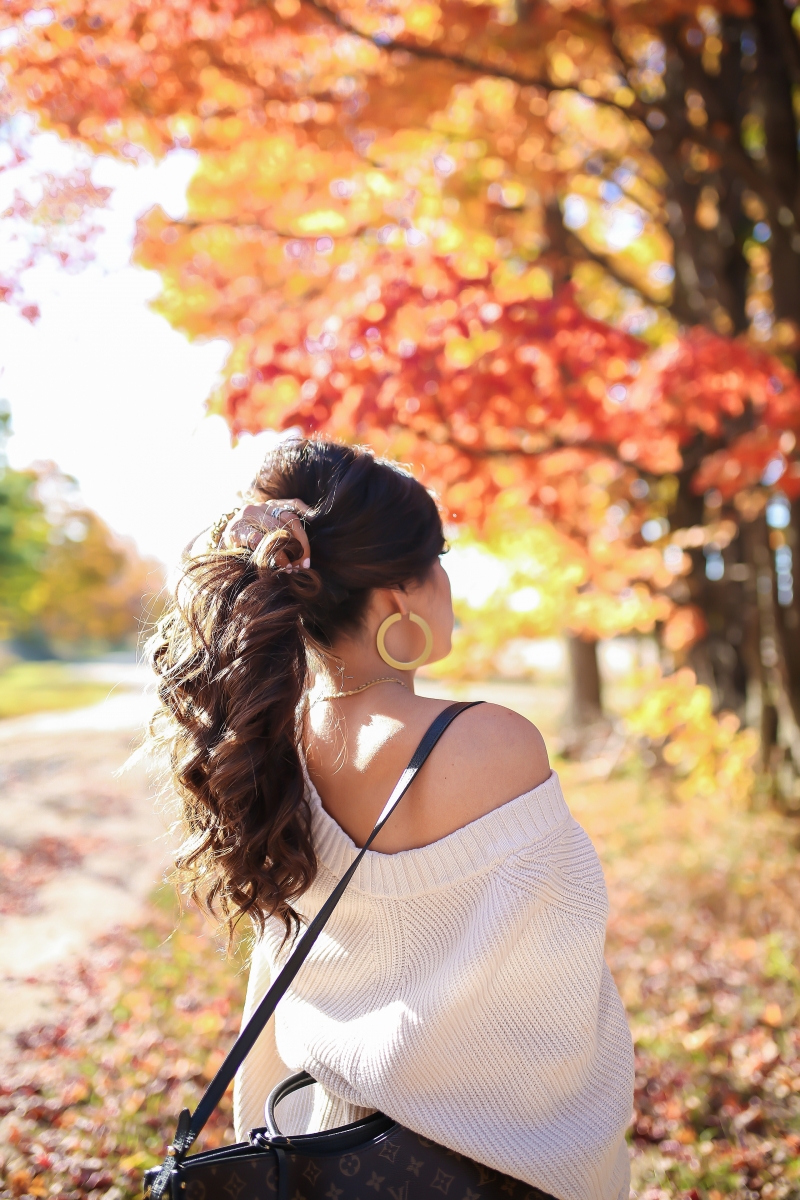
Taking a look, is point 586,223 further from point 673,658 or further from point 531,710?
point 531,710

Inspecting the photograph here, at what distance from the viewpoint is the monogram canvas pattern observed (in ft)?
4.36

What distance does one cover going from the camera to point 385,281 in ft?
13.0

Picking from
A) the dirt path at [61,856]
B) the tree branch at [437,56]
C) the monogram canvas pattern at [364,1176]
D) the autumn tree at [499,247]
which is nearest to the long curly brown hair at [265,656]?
the monogram canvas pattern at [364,1176]

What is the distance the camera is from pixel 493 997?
1.51 meters

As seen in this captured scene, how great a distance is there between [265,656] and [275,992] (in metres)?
0.58

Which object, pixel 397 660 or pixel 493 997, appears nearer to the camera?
pixel 493 997

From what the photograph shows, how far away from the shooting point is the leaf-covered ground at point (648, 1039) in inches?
109

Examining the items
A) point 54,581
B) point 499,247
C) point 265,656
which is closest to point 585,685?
point 499,247

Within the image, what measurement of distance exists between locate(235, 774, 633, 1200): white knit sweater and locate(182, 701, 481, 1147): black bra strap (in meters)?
0.09

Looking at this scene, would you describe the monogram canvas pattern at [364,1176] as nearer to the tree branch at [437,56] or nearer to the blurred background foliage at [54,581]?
the tree branch at [437,56]

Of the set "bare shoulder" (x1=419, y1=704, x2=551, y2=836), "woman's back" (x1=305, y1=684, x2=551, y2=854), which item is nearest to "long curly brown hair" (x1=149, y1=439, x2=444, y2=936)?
"woman's back" (x1=305, y1=684, x2=551, y2=854)

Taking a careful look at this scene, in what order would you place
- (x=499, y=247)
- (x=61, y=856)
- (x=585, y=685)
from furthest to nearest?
1. (x=585, y=685)
2. (x=499, y=247)
3. (x=61, y=856)

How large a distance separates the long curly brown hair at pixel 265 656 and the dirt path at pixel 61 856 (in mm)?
577

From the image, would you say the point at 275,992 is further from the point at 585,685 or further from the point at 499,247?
the point at 585,685
